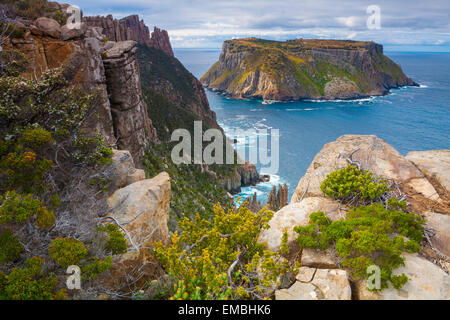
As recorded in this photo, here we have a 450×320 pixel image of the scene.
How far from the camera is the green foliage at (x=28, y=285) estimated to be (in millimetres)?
5391

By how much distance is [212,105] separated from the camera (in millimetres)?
167750

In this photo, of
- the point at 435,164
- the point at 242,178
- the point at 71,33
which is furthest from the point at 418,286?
the point at 242,178

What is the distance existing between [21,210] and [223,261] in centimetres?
545

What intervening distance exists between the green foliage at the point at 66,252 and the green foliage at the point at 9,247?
32.3 inches

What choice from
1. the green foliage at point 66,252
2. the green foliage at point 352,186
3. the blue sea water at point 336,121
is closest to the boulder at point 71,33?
the green foliage at point 66,252

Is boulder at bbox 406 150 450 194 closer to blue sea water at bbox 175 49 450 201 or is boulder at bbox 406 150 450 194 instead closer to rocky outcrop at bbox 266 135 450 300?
rocky outcrop at bbox 266 135 450 300

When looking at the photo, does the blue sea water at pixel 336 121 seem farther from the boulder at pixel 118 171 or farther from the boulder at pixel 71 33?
the boulder at pixel 118 171

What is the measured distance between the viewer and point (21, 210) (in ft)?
21.2

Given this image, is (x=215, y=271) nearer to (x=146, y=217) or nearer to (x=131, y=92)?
(x=146, y=217)

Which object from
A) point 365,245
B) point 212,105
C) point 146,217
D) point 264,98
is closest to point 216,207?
point 146,217

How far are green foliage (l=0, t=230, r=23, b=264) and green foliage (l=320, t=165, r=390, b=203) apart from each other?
9.64 meters

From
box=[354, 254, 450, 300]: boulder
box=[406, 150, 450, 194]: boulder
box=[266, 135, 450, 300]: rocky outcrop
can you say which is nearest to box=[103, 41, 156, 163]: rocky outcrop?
box=[266, 135, 450, 300]: rocky outcrop

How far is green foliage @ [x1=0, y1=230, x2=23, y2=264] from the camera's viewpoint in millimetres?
6254

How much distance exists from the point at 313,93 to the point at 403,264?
18525cm
